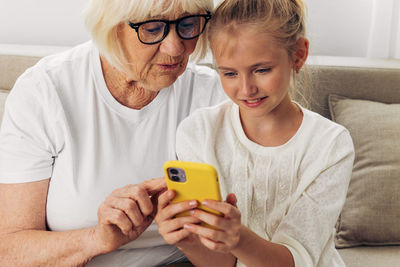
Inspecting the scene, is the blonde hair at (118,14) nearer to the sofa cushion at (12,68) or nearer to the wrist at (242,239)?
the wrist at (242,239)

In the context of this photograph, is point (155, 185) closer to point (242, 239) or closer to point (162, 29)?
point (242, 239)

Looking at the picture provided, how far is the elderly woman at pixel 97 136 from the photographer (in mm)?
1238

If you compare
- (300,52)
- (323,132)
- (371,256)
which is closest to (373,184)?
(371,256)

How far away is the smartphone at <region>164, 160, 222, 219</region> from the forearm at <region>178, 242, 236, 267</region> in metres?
0.26

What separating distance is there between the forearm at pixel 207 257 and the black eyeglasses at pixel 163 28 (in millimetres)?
530

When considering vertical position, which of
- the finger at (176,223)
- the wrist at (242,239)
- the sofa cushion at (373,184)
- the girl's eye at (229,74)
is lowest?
the sofa cushion at (373,184)

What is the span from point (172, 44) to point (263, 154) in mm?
368

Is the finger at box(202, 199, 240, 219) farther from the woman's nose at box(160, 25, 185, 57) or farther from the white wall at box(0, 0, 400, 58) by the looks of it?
the white wall at box(0, 0, 400, 58)

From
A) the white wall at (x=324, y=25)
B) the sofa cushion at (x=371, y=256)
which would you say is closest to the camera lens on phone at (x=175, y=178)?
the sofa cushion at (x=371, y=256)

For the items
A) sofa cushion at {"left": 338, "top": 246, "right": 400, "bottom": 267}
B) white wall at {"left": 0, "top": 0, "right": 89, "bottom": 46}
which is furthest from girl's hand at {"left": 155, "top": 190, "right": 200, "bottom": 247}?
white wall at {"left": 0, "top": 0, "right": 89, "bottom": 46}

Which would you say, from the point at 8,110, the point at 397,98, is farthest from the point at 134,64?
the point at 397,98

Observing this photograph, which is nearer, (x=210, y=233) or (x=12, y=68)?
(x=210, y=233)

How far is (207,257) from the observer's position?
1319 millimetres

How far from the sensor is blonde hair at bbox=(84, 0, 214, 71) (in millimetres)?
1193
